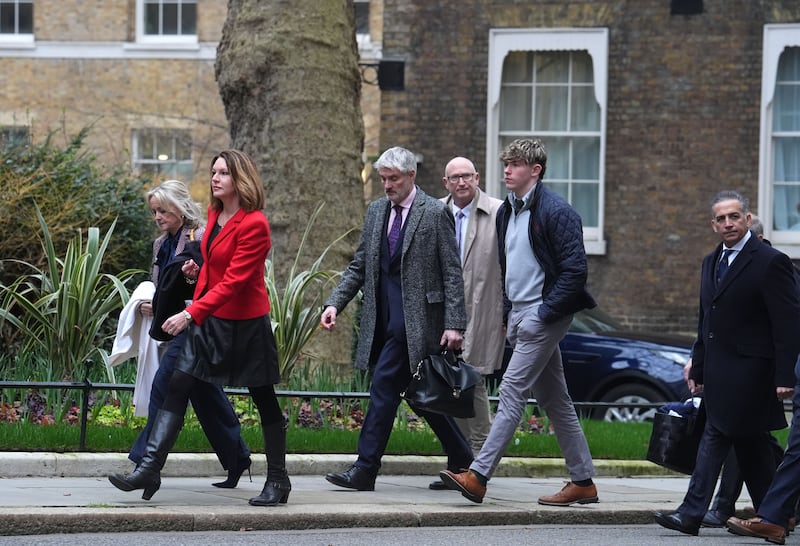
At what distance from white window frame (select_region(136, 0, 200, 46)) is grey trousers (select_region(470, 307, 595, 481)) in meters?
20.1

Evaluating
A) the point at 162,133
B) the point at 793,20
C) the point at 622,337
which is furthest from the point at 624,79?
the point at 162,133

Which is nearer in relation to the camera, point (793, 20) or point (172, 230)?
point (172, 230)

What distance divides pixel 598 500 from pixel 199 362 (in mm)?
2619

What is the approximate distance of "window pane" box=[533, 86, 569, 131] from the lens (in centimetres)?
2044

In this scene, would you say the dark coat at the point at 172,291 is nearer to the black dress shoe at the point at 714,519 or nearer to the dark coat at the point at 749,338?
the dark coat at the point at 749,338

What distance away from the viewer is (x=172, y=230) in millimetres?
8320

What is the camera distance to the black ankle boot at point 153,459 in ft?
24.5

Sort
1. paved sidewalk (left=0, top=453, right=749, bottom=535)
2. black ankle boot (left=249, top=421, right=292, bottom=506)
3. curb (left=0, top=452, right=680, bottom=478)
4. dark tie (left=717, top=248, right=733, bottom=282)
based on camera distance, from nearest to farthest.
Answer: paved sidewalk (left=0, top=453, right=749, bottom=535) → black ankle boot (left=249, top=421, right=292, bottom=506) → dark tie (left=717, top=248, right=733, bottom=282) → curb (left=0, top=452, right=680, bottom=478)

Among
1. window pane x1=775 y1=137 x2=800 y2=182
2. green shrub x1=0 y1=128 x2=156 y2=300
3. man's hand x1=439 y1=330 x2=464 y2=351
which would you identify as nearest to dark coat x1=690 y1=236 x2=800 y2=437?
man's hand x1=439 y1=330 x2=464 y2=351

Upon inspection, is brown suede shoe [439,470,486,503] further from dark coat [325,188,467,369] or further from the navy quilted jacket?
the navy quilted jacket

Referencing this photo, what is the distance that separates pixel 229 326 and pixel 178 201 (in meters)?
0.96

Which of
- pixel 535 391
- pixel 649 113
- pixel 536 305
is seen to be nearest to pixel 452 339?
pixel 536 305

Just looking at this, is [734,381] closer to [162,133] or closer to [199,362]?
[199,362]

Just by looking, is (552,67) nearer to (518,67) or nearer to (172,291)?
(518,67)
